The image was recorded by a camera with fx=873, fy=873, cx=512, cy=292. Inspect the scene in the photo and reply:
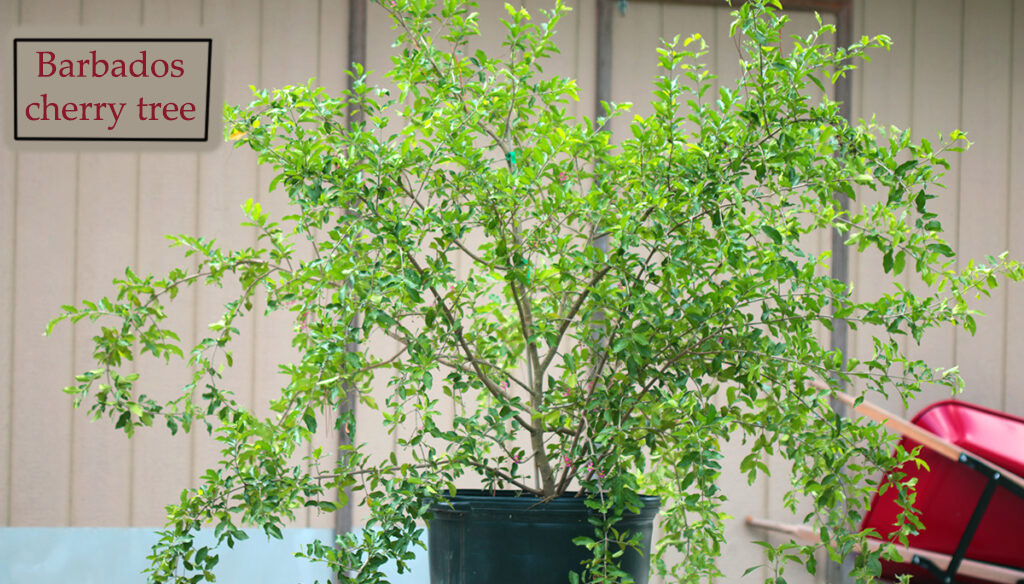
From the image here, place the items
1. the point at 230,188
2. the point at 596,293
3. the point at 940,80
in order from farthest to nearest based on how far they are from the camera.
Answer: the point at 940,80 → the point at 230,188 → the point at 596,293

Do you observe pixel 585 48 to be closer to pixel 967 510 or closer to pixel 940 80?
pixel 940 80

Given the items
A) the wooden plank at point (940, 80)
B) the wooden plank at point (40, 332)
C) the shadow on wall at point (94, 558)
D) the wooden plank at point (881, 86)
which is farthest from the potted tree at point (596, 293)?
the wooden plank at point (940, 80)

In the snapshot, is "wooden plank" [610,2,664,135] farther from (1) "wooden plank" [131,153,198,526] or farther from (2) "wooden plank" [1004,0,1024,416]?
(1) "wooden plank" [131,153,198,526]

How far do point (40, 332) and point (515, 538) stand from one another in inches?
86.7

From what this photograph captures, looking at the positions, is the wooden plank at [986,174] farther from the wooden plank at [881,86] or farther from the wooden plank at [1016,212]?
the wooden plank at [881,86]

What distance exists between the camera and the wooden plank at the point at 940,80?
3.17 m

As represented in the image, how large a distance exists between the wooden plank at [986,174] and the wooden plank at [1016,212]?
0.02 metres

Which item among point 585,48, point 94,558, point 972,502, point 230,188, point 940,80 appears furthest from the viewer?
point 940,80

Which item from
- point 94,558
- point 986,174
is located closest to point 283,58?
point 94,558

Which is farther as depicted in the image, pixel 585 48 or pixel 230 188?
pixel 585 48

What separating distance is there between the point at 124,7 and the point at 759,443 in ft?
8.53

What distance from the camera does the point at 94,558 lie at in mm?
2846

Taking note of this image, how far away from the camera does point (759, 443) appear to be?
1.36 metres

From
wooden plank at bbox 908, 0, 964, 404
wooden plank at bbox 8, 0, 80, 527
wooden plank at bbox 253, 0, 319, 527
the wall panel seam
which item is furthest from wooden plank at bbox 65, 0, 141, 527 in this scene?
the wall panel seam
